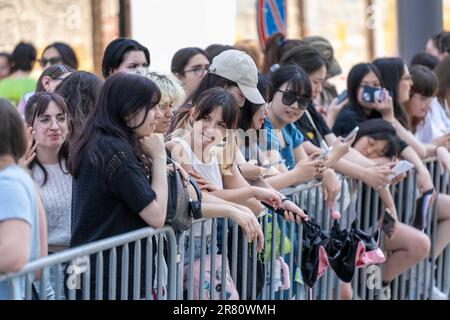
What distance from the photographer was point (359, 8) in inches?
763

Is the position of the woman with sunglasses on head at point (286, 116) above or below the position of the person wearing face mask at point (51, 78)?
below

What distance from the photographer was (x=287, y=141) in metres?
7.13

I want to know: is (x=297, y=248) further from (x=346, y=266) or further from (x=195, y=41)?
(x=195, y=41)

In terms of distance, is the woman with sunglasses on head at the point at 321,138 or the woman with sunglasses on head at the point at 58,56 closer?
the woman with sunglasses on head at the point at 321,138

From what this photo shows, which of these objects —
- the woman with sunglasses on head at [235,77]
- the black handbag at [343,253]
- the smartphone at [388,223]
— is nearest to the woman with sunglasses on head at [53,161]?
the woman with sunglasses on head at [235,77]

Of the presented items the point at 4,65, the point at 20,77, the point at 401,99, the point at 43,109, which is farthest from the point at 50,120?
the point at 4,65

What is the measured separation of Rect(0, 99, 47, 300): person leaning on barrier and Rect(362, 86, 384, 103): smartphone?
417 centimetres

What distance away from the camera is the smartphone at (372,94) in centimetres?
818

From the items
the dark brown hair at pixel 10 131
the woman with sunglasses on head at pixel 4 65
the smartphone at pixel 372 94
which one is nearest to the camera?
the dark brown hair at pixel 10 131

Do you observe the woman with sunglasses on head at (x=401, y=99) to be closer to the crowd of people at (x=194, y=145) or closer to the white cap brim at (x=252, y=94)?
the crowd of people at (x=194, y=145)

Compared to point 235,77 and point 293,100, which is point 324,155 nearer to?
point 293,100

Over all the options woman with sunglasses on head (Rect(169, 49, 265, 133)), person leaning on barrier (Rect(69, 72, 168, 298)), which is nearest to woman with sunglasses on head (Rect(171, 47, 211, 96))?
woman with sunglasses on head (Rect(169, 49, 265, 133))
